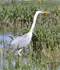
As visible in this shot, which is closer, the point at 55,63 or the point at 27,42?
the point at 55,63

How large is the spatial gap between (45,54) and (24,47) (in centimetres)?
107

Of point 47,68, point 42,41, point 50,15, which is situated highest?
point 50,15

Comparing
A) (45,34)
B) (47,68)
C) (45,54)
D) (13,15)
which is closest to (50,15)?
(13,15)

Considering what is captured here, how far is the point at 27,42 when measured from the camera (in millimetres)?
5129

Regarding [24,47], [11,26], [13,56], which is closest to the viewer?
[13,56]

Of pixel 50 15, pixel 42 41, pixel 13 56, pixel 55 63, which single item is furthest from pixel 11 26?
pixel 55 63

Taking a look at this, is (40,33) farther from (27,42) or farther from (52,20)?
(52,20)

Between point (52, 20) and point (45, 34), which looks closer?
point (45, 34)

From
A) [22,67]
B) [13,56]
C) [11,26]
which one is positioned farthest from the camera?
[11,26]

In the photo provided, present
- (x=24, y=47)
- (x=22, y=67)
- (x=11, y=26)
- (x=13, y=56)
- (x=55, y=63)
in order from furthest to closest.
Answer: (x=11, y=26) < (x=24, y=47) < (x=13, y=56) < (x=55, y=63) < (x=22, y=67)

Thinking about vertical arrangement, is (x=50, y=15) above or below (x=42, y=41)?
above

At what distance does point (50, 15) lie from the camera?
26.6 ft

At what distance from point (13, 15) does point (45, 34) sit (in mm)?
2955

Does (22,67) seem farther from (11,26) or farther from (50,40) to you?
(11,26)
